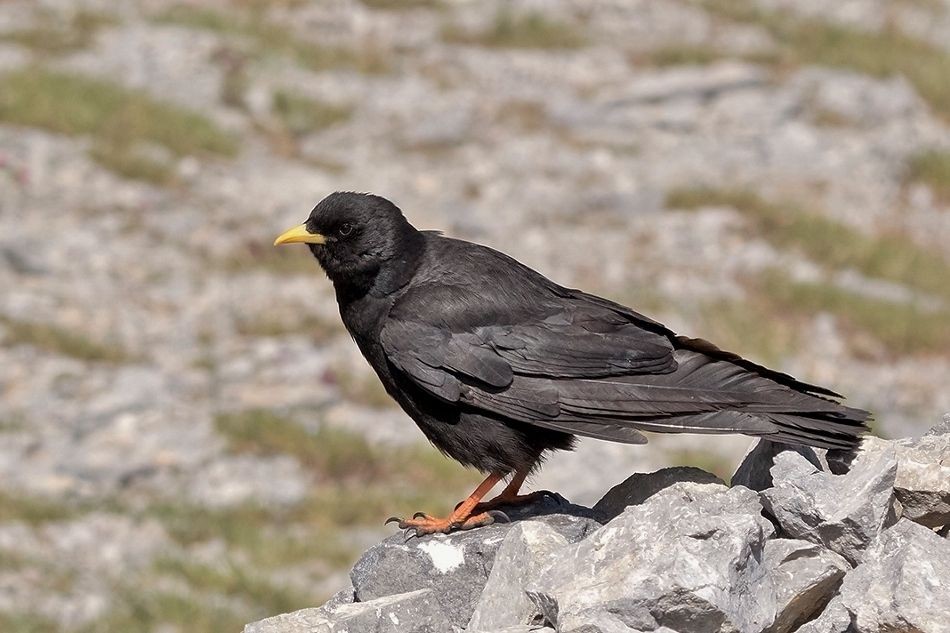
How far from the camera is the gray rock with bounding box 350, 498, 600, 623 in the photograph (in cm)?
644

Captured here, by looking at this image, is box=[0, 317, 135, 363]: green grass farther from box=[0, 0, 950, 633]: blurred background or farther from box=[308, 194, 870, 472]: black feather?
box=[308, 194, 870, 472]: black feather

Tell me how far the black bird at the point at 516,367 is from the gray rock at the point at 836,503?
0.69 feet

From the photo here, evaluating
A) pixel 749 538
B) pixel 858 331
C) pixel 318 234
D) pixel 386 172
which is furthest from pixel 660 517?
pixel 386 172

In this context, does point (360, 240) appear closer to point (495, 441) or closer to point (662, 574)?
point (495, 441)

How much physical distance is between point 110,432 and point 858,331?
7969 mm

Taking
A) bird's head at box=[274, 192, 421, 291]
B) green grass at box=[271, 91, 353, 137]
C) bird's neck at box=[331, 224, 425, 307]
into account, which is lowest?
bird's neck at box=[331, 224, 425, 307]

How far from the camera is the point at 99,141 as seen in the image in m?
18.2

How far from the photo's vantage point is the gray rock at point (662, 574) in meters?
5.32

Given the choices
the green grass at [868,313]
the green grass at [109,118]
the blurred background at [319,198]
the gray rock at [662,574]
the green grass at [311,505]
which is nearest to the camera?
the gray rock at [662,574]

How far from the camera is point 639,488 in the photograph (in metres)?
6.72

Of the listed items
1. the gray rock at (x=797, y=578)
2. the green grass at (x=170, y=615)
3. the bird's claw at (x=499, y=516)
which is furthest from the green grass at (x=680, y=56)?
the gray rock at (x=797, y=578)

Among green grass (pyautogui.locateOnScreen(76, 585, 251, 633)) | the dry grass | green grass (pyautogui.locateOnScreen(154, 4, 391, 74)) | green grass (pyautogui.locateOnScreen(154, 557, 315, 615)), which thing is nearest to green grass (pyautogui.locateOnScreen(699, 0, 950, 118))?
the dry grass

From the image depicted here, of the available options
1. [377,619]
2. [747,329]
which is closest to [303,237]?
[377,619]

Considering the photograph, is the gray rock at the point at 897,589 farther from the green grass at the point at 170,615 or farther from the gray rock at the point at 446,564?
the green grass at the point at 170,615
